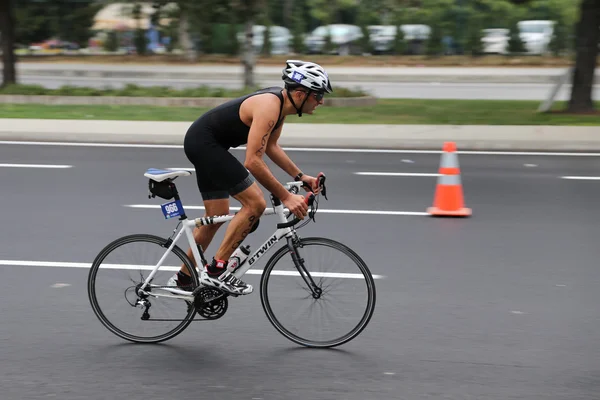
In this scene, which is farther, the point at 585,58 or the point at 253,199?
the point at 585,58

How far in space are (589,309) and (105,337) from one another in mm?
3255

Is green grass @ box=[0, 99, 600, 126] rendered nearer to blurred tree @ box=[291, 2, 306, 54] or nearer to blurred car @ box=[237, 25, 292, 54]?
blurred tree @ box=[291, 2, 306, 54]

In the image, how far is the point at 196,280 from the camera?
544cm

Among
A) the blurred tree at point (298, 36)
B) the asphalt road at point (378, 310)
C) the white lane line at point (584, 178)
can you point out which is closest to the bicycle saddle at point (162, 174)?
the asphalt road at point (378, 310)

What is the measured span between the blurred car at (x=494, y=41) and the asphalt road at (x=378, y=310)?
25809 millimetres

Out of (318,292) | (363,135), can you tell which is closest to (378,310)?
(318,292)

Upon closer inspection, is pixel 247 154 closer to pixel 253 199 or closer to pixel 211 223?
pixel 253 199

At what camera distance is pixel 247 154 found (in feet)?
16.9

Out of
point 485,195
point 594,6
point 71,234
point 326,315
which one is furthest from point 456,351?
point 594,6

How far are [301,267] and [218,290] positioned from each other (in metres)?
0.52

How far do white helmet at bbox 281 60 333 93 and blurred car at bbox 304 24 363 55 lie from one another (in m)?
33.0

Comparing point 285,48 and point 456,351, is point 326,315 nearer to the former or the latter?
point 456,351

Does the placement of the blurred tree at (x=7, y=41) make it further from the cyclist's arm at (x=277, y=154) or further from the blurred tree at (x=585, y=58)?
the cyclist's arm at (x=277, y=154)

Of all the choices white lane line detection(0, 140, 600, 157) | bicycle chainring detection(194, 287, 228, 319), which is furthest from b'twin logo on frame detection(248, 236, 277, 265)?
white lane line detection(0, 140, 600, 157)
